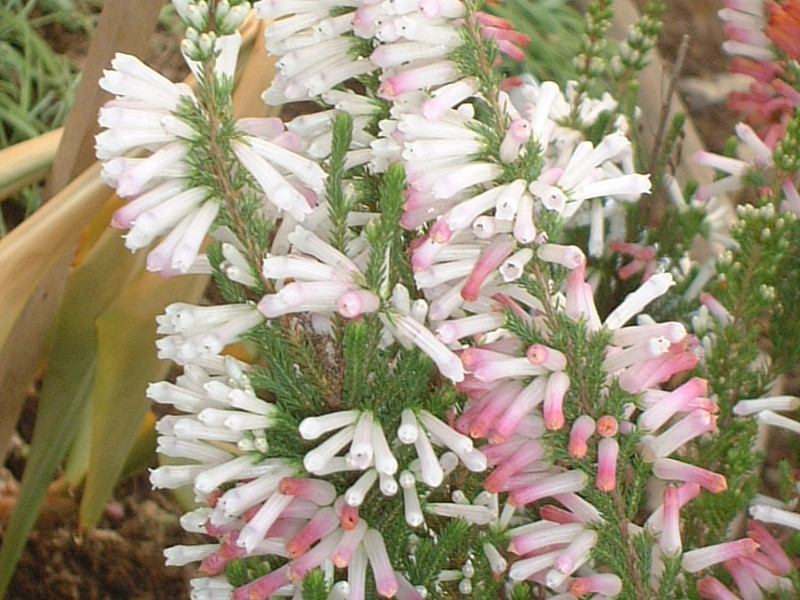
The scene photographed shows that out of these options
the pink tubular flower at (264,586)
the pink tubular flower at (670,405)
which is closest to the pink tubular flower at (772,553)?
the pink tubular flower at (670,405)

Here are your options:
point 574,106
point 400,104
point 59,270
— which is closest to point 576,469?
point 400,104

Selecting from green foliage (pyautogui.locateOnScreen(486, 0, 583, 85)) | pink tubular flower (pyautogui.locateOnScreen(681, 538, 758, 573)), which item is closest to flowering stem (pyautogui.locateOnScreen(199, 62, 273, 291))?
pink tubular flower (pyautogui.locateOnScreen(681, 538, 758, 573))

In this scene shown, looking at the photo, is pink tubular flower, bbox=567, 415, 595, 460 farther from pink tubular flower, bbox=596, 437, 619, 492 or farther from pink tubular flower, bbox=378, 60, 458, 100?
pink tubular flower, bbox=378, 60, 458, 100

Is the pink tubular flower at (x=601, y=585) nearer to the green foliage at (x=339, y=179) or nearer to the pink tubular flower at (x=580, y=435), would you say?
the pink tubular flower at (x=580, y=435)

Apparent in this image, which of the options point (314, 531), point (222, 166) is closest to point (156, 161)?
point (222, 166)

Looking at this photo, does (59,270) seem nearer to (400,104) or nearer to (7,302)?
(7,302)
